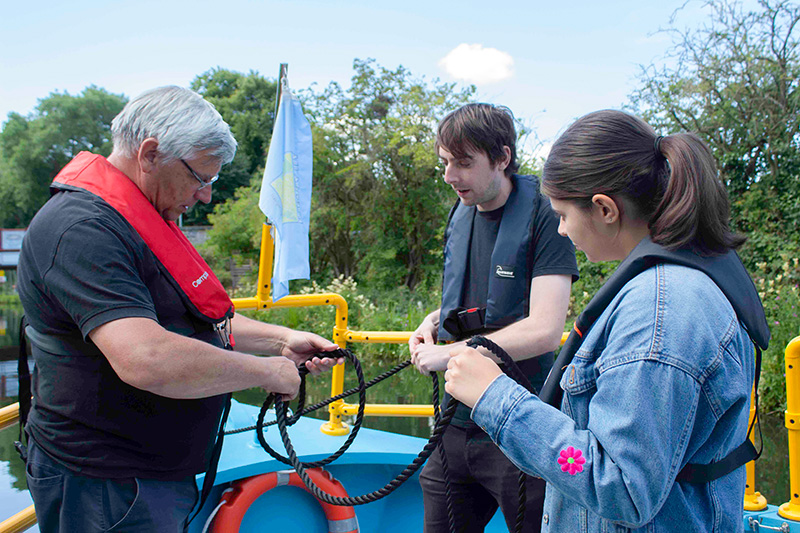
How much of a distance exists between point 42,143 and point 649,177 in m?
43.8

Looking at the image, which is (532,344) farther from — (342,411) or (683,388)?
(342,411)

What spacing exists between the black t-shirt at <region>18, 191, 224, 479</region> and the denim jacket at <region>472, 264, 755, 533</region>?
37.7 inches

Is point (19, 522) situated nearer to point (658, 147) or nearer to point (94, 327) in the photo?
point (94, 327)

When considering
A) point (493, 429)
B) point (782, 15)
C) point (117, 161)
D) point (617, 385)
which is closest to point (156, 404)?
point (117, 161)

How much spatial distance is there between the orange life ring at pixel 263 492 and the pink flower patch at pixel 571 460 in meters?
1.64

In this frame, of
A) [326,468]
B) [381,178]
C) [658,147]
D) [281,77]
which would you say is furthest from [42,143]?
[658,147]

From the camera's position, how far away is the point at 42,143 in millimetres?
37344

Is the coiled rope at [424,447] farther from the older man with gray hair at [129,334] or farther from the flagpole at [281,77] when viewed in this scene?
the flagpole at [281,77]

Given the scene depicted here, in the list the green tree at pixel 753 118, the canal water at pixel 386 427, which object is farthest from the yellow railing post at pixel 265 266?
the green tree at pixel 753 118

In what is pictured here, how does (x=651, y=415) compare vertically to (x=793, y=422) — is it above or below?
above

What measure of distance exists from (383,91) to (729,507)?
13.7m

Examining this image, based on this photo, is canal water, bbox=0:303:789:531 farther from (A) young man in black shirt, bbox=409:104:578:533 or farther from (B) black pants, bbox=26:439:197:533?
(A) young man in black shirt, bbox=409:104:578:533

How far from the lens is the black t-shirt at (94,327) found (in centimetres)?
142

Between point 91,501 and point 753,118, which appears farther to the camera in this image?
Answer: point 753,118
